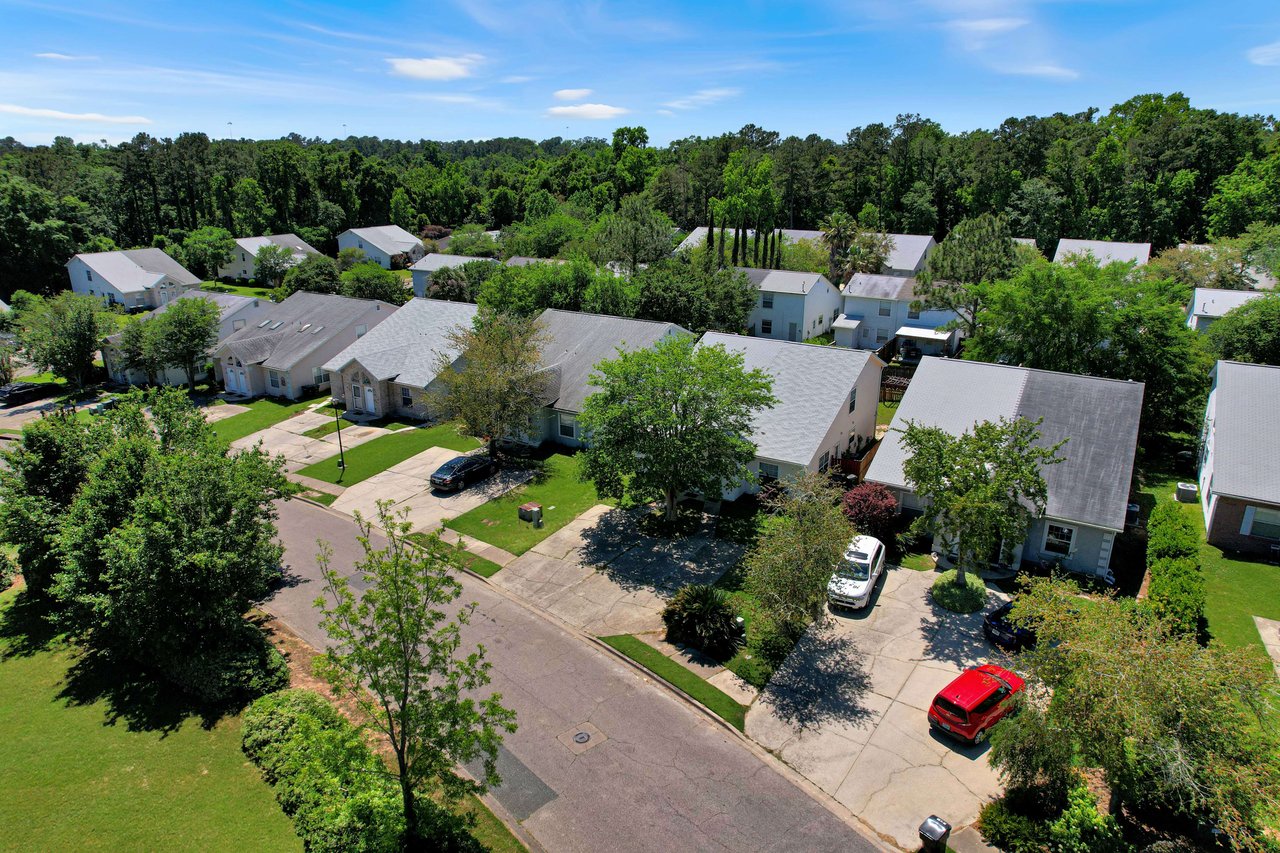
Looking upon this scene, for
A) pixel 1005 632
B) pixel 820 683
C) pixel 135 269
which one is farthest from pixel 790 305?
pixel 135 269

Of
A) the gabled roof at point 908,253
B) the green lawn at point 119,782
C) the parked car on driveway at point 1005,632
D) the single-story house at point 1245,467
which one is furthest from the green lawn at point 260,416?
the gabled roof at point 908,253

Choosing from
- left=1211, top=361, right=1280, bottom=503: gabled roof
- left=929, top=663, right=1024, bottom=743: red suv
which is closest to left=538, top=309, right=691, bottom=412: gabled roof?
left=929, top=663, right=1024, bottom=743: red suv

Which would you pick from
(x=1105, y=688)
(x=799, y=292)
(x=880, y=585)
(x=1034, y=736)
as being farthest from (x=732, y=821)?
(x=799, y=292)

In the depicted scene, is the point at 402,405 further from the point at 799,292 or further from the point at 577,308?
the point at 799,292

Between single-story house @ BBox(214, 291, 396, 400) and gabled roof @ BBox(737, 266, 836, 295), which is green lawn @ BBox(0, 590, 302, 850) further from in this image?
gabled roof @ BBox(737, 266, 836, 295)

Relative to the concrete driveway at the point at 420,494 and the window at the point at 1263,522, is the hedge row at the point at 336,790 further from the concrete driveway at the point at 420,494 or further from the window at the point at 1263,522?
the window at the point at 1263,522

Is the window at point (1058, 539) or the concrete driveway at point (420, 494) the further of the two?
the concrete driveway at point (420, 494)
